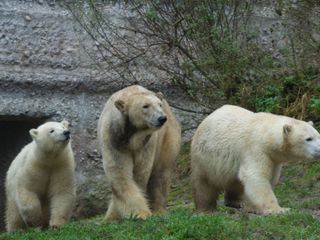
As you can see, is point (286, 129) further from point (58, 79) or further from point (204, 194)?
point (58, 79)

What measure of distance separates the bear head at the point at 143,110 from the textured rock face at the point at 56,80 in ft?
13.4

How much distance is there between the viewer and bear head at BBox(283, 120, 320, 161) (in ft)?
27.8

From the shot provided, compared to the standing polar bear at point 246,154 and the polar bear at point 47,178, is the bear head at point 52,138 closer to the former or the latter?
the polar bear at point 47,178

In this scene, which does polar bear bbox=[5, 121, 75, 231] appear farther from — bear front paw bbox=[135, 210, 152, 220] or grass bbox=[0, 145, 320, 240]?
bear front paw bbox=[135, 210, 152, 220]

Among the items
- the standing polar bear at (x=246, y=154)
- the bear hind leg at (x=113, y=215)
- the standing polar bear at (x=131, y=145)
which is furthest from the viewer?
the bear hind leg at (x=113, y=215)

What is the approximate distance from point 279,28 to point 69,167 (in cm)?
571

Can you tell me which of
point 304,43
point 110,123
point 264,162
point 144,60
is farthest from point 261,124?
point 144,60

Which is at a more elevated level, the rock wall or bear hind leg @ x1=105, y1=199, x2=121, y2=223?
the rock wall

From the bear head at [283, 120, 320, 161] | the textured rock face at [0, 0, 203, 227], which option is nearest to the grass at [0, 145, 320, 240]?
the bear head at [283, 120, 320, 161]

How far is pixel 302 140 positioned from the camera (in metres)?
8.49

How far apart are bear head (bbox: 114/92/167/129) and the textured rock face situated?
4.07m

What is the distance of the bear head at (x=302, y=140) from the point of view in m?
8.48

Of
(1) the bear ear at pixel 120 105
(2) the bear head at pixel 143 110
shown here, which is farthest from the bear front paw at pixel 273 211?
(1) the bear ear at pixel 120 105

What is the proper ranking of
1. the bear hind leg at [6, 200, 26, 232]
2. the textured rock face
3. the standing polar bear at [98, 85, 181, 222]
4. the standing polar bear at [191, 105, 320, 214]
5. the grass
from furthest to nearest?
the textured rock face → the bear hind leg at [6, 200, 26, 232] → the standing polar bear at [98, 85, 181, 222] → the standing polar bear at [191, 105, 320, 214] → the grass
